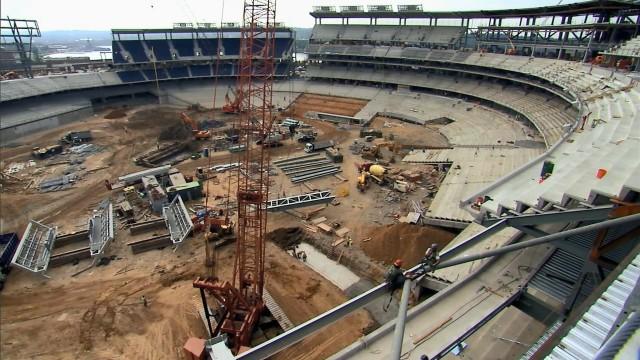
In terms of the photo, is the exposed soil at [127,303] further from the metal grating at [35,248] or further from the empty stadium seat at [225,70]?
the empty stadium seat at [225,70]

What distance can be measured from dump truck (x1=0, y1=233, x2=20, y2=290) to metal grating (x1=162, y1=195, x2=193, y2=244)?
10.5 meters

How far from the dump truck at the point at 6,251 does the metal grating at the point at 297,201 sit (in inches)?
736

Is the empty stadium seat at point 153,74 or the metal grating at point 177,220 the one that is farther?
the empty stadium seat at point 153,74

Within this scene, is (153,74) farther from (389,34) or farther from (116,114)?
(389,34)

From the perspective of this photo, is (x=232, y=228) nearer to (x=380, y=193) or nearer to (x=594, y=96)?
(x=380, y=193)

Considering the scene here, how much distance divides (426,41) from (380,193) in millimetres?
52157

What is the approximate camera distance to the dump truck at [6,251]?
79.4 feet

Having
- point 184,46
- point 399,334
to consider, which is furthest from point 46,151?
point 399,334

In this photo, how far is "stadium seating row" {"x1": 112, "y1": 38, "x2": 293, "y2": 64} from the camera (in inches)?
2889

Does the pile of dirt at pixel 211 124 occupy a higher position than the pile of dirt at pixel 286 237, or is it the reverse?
the pile of dirt at pixel 211 124

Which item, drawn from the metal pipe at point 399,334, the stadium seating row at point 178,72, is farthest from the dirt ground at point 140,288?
the stadium seating row at point 178,72

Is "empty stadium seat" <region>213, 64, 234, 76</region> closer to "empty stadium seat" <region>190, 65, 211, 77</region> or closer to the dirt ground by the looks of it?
"empty stadium seat" <region>190, 65, 211, 77</region>

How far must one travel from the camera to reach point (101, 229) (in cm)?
2881

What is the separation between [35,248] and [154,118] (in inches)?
Answer: 1494
